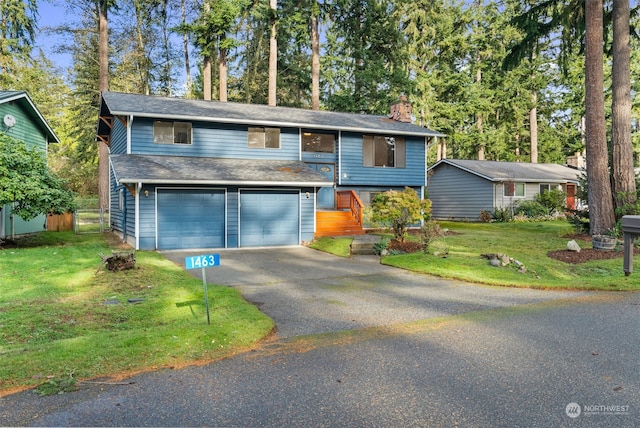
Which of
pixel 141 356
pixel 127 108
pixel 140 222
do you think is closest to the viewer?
pixel 141 356

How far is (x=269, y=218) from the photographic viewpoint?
16312 mm

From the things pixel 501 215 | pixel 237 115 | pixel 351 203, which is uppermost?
pixel 237 115

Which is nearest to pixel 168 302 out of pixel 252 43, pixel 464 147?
pixel 252 43

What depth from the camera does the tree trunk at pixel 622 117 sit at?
14.5 m

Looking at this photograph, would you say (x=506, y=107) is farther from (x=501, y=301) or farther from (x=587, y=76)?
(x=501, y=301)

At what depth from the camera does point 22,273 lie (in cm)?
920

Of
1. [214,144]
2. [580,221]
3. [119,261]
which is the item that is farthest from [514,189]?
[119,261]

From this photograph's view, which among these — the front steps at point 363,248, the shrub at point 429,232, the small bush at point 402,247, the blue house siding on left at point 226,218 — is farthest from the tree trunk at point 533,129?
the front steps at point 363,248

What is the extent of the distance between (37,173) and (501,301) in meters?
13.9

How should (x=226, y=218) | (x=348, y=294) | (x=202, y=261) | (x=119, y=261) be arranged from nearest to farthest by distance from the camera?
(x=202, y=261) < (x=348, y=294) < (x=119, y=261) < (x=226, y=218)

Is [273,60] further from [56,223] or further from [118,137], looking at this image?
[56,223]

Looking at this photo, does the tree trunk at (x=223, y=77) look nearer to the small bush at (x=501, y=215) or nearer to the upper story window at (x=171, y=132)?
the upper story window at (x=171, y=132)

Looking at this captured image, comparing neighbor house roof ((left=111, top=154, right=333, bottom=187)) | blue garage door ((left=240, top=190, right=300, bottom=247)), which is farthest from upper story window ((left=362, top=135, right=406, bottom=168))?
blue garage door ((left=240, top=190, right=300, bottom=247))

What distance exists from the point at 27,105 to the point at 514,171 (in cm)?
2840
